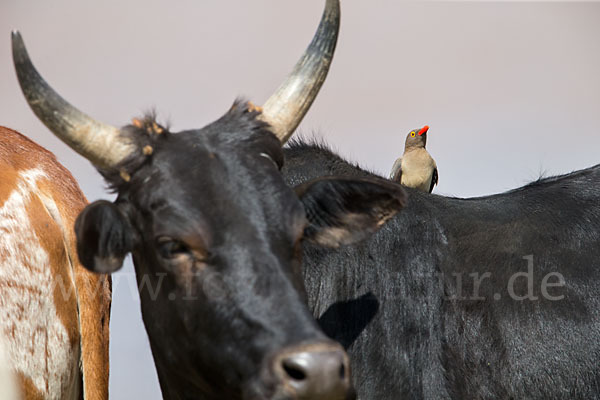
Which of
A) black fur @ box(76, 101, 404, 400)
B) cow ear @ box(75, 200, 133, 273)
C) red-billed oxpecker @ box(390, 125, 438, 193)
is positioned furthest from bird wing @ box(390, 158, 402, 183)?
cow ear @ box(75, 200, 133, 273)

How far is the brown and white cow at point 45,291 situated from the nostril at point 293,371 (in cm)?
217

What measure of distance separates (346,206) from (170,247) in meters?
1.14

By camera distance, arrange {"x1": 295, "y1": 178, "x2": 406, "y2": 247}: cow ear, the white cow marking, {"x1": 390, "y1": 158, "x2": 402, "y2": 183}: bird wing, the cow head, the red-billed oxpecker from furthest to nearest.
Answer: {"x1": 390, "y1": 158, "x2": 402, "y2": 183}: bird wing → the red-billed oxpecker → the white cow marking → {"x1": 295, "y1": 178, "x2": 406, "y2": 247}: cow ear → the cow head

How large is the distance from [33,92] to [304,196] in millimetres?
1528

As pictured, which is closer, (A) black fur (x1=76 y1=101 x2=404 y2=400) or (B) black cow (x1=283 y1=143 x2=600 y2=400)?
(A) black fur (x1=76 y1=101 x2=404 y2=400)

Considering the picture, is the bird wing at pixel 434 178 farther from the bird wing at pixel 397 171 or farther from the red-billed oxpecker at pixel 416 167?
the bird wing at pixel 397 171

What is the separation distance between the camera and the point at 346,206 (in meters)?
4.12

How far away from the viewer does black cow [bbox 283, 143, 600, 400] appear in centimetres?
451

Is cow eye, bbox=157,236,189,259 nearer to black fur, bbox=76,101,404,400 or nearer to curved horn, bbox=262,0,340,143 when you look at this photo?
black fur, bbox=76,101,404,400

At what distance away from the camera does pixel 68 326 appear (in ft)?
15.9

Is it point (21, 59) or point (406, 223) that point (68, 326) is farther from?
point (406, 223)

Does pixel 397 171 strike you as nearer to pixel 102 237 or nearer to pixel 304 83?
pixel 304 83

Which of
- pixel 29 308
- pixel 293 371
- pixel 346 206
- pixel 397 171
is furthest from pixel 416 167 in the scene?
pixel 293 371

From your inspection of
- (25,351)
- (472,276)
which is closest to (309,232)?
(472,276)
